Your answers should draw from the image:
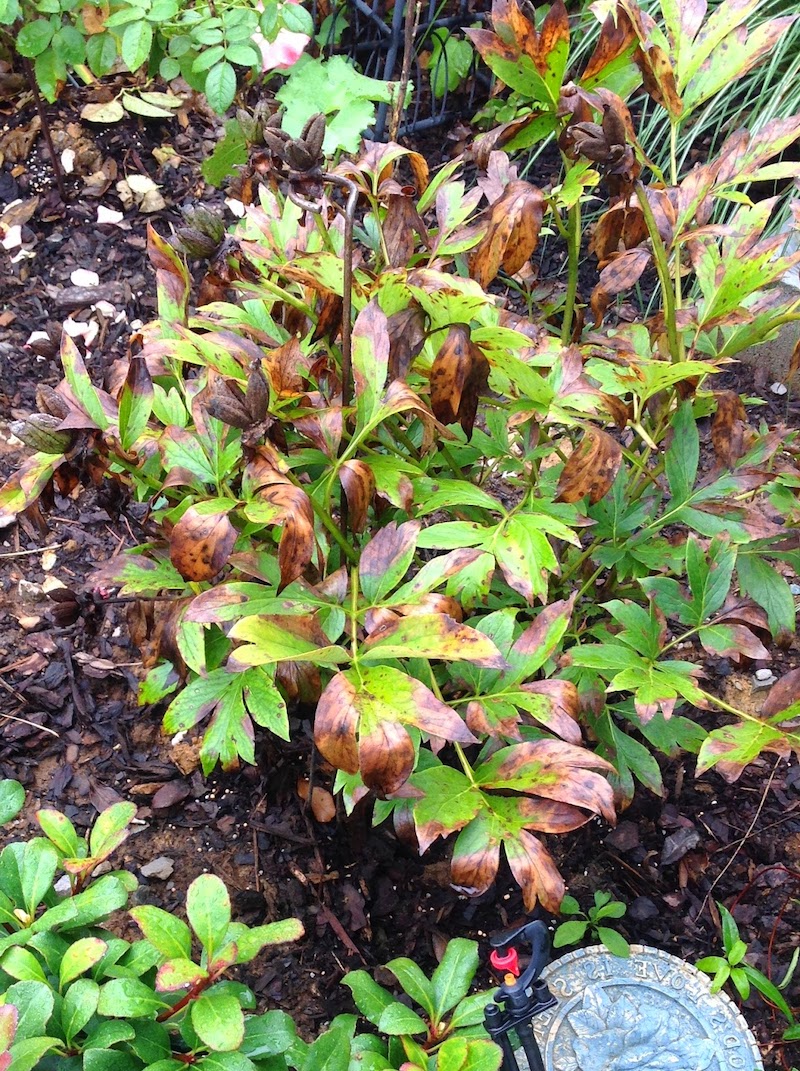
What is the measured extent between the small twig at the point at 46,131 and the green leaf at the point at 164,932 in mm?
2337

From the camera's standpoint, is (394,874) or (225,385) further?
(394,874)

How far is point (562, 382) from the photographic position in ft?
4.15

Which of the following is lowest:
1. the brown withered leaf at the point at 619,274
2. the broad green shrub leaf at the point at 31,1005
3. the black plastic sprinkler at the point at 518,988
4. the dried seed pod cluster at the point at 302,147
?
the broad green shrub leaf at the point at 31,1005

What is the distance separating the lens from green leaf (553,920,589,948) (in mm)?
1617

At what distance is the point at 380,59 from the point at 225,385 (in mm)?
2551

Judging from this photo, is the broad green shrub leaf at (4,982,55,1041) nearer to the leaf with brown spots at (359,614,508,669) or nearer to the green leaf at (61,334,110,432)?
the leaf with brown spots at (359,614,508,669)

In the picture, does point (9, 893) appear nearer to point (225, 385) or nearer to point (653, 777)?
point (225, 385)

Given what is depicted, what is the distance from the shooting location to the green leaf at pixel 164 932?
1.13 metres

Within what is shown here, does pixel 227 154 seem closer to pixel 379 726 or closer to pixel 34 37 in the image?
pixel 34 37

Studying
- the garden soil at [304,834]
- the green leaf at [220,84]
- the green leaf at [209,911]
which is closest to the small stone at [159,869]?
the garden soil at [304,834]

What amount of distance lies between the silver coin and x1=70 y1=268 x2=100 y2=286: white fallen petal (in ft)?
7.28

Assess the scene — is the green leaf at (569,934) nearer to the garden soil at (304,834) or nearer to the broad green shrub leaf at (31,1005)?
the garden soil at (304,834)

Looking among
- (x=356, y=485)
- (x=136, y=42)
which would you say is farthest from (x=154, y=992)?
(x=136, y=42)

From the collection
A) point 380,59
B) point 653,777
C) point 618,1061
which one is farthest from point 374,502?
point 380,59
